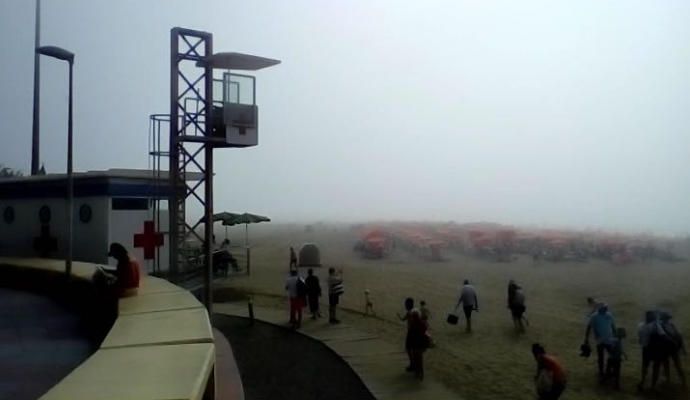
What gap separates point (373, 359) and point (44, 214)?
975 cm

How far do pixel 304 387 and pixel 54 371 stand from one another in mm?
4146

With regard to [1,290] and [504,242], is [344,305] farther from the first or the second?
[504,242]

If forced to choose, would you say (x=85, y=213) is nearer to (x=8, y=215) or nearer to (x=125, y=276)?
(x=8, y=215)

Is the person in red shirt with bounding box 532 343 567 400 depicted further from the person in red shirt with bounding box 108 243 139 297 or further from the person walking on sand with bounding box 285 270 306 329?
the person walking on sand with bounding box 285 270 306 329

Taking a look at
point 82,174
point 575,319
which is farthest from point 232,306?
point 575,319

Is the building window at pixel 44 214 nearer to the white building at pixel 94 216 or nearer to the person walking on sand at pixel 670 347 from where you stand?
the white building at pixel 94 216

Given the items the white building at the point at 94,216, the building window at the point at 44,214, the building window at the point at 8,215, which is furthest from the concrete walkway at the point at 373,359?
the building window at the point at 8,215

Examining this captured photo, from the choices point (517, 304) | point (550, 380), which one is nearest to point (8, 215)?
point (517, 304)

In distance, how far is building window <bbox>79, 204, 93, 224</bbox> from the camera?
47.1 feet

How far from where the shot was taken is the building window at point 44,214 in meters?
14.9

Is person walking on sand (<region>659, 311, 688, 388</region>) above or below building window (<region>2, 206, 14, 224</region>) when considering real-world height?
below

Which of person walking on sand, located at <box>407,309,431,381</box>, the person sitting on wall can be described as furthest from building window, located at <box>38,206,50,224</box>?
person walking on sand, located at <box>407,309,431,381</box>

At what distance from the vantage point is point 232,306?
53.3ft

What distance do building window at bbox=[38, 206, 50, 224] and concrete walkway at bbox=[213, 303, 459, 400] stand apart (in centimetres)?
516
